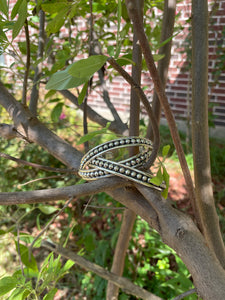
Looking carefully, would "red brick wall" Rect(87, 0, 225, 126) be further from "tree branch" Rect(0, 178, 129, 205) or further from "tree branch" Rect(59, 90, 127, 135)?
"tree branch" Rect(0, 178, 129, 205)

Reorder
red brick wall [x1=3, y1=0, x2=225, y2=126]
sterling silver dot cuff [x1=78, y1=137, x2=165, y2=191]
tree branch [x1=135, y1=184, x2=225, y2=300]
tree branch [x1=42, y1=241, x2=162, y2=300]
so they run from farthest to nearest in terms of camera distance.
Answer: red brick wall [x1=3, y1=0, x2=225, y2=126] → tree branch [x1=42, y1=241, x2=162, y2=300] → sterling silver dot cuff [x1=78, y1=137, x2=165, y2=191] → tree branch [x1=135, y1=184, x2=225, y2=300]

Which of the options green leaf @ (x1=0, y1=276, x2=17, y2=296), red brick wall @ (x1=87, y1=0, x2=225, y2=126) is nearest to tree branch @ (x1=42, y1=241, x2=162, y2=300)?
green leaf @ (x1=0, y1=276, x2=17, y2=296)

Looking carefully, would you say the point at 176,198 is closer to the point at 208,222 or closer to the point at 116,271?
the point at 116,271

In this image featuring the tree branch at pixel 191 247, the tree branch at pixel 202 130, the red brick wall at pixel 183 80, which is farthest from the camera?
the red brick wall at pixel 183 80

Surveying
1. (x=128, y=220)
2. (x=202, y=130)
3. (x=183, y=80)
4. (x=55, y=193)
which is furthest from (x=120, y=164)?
(x=183, y=80)

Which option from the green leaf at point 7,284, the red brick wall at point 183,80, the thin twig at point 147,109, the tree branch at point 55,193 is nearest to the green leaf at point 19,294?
the green leaf at point 7,284

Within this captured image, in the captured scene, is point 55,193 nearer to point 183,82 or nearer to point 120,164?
point 120,164

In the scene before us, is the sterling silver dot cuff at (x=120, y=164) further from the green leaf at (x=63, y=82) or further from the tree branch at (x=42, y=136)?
the green leaf at (x=63, y=82)
